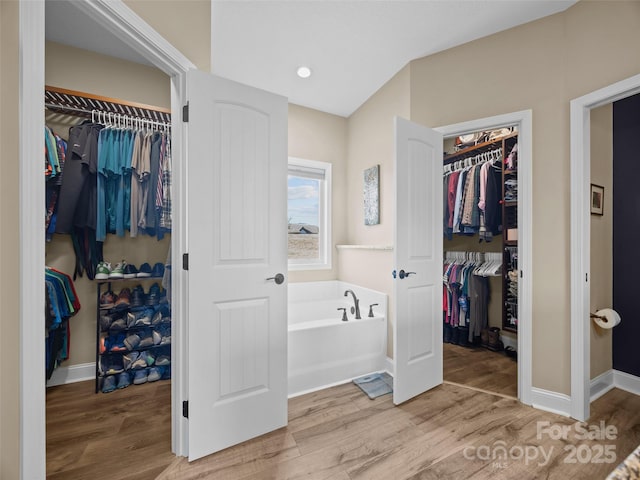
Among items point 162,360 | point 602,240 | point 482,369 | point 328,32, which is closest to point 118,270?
point 162,360

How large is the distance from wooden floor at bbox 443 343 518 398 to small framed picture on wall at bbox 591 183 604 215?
1493mm

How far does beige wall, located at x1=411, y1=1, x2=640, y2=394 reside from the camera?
1.80 metres

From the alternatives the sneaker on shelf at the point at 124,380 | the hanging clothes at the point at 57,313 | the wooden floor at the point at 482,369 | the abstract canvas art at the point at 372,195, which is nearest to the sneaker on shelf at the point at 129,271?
the hanging clothes at the point at 57,313

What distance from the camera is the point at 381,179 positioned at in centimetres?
298

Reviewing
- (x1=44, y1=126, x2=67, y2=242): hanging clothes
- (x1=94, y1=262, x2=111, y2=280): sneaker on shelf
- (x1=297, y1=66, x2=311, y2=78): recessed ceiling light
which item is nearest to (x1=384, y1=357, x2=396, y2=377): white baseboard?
(x1=94, y1=262, x2=111, y2=280): sneaker on shelf

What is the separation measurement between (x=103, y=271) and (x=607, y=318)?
382 cm

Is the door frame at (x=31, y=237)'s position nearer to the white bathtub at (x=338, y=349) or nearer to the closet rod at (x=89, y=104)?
the white bathtub at (x=338, y=349)

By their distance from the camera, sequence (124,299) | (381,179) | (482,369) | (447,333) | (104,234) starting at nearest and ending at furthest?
1. (104,234)
2. (124,299)
3. (482,369)
4. (381,179)
5. (447,333)

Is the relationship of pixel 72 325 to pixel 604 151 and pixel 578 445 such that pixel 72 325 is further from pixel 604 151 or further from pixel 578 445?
pixel 604 151

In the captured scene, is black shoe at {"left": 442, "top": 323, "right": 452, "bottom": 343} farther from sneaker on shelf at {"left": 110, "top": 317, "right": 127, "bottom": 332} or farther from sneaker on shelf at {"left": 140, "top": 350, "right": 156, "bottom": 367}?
sneaker on shelf at {"left": 110, "top": 317, "right": 127, "bottom": 332}

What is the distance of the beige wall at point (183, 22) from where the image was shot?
141cm

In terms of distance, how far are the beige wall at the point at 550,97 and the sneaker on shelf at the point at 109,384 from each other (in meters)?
3.21

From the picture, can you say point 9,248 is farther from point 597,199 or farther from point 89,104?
point 597,199

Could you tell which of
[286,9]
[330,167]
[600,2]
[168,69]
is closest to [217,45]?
[286,9]
